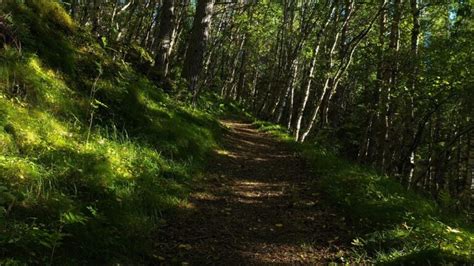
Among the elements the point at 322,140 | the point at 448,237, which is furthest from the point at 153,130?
the point at 322,140

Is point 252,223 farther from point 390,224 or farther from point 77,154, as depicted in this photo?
point 77,154

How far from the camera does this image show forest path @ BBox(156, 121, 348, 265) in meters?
5.44

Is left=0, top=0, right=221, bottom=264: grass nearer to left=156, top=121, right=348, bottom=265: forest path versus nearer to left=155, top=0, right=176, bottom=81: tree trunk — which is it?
left=156, top=121, right=348, bottom=265: forest path

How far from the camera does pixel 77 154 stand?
5.77 meters

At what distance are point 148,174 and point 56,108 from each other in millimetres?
1653

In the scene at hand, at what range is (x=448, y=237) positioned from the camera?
5824 millimetres

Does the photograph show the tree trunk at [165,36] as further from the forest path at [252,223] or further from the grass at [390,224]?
the grass at [390,224]

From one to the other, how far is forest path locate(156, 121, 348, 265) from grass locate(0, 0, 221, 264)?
0.33 m

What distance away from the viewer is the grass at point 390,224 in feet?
16.9

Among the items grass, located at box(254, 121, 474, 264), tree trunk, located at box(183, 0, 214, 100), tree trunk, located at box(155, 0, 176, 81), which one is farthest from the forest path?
tree trunk, located at box(155, 0, 176, 81)

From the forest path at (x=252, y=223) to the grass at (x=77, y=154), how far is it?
33 centimetres

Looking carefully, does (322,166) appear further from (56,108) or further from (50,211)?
(50,211)

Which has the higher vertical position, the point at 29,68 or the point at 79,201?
the point at 29,68

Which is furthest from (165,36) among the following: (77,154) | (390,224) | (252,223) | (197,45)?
(390,224)
